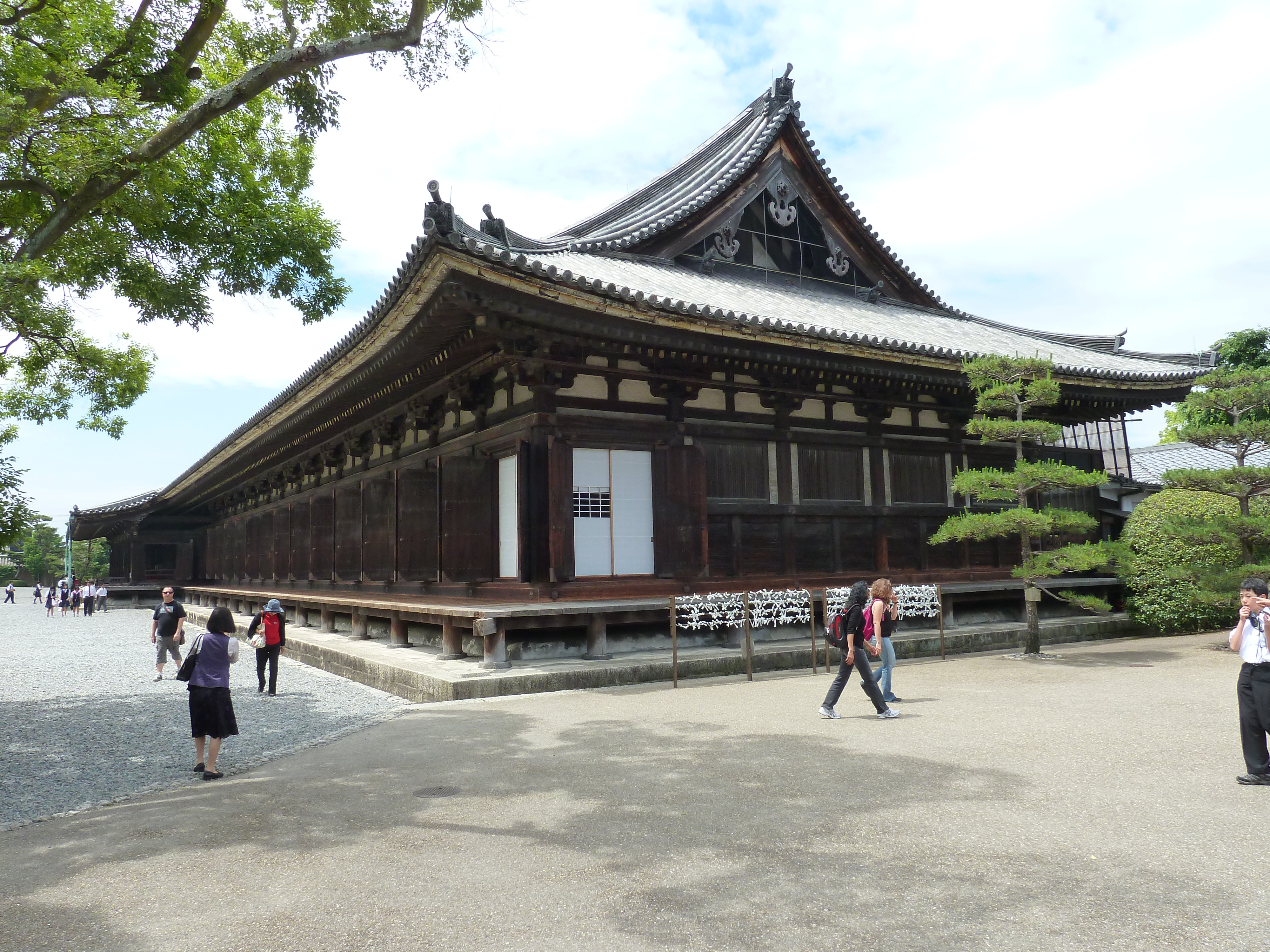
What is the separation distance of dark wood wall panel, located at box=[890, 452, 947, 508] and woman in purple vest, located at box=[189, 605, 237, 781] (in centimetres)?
1094

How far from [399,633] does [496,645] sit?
3872 mm

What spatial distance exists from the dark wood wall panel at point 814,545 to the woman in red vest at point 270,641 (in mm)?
7864

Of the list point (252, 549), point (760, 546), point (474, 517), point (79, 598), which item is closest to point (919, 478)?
point (760, 546)

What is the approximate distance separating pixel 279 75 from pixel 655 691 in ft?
24.5

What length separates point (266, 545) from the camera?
2772cm

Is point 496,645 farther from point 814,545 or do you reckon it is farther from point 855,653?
point 814,545

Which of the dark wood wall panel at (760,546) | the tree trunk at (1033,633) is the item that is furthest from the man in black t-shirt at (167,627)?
the tree trunk at (1033,633)

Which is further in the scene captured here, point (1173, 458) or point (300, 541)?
point (1173, 458)

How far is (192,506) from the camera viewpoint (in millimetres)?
38781

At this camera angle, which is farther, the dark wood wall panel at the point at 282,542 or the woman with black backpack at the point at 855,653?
the dark wood wall panel at the point at 282,542

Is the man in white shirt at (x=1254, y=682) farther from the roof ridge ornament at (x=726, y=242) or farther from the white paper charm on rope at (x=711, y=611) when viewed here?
the roof ridge ornament at (x=726, y=242)

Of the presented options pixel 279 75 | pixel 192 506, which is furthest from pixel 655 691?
pixel 192 506

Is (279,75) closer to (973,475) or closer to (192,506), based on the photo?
(973,475)

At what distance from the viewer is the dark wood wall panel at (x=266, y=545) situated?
26.7 metres
